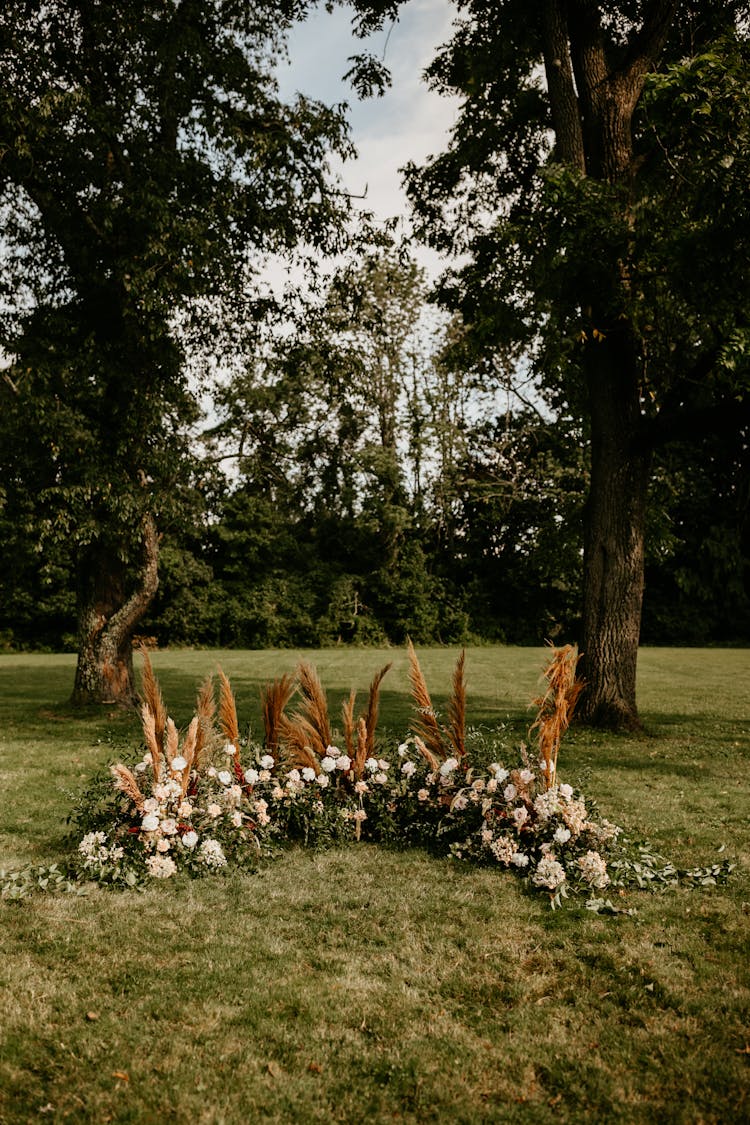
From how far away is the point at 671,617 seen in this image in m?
35.5

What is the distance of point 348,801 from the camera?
5879 mm

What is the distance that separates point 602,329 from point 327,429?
86.4 ft

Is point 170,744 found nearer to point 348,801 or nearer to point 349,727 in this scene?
point 349,727

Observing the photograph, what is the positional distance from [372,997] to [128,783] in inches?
95.0

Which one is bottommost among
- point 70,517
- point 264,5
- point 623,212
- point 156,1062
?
point 156,1062

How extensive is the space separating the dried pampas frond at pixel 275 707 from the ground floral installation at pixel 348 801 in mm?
11

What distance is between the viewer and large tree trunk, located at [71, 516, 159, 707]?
1286 cm

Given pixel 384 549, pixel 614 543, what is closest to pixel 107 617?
pixel 614 543

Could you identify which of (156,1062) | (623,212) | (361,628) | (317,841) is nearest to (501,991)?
(156,1062)

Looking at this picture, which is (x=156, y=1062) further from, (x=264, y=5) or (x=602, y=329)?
(x=264, y=5)

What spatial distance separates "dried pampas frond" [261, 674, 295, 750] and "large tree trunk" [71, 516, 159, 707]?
7.54 m

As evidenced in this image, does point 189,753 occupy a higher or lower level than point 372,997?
higher

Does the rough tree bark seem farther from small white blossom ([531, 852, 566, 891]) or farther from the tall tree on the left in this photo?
small white blossom ([531, 852, 566, 891])

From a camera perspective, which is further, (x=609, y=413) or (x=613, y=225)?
(x=609, y=413)
